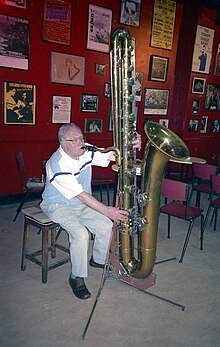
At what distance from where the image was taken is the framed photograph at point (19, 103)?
4777mm

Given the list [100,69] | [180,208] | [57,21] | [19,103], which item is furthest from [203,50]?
[180,208]

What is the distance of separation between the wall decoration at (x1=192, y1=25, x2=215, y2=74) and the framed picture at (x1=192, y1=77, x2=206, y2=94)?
18 centimetres

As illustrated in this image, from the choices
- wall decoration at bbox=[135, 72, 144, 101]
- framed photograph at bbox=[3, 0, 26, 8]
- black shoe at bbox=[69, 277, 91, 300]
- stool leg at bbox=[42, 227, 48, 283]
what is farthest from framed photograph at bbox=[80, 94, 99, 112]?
black shoe at bbox=[69, 277, 91, 300]

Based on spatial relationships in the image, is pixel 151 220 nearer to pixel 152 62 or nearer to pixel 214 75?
pixel 152 62

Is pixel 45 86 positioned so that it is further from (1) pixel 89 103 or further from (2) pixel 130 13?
(2) pixel 130 13

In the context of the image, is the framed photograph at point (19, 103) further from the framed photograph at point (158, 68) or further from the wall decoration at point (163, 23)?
the wall decoration at point (163, 23)

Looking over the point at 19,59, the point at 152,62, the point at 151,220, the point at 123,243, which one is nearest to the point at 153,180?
the point at 151,220

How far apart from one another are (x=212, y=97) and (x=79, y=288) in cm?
596

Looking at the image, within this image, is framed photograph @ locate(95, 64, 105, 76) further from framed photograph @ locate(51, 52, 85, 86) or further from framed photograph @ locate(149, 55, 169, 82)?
framed photograph @ locate(149, 55, 169, 82)

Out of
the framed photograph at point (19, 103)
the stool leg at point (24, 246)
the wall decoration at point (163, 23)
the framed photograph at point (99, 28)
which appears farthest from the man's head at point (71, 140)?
the wall decoration at point (163, 23)

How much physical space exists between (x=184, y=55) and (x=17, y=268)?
5434 millimetres

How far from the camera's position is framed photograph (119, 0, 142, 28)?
566cm

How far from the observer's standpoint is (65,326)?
2557mm

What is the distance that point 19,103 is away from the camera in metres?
4.90
